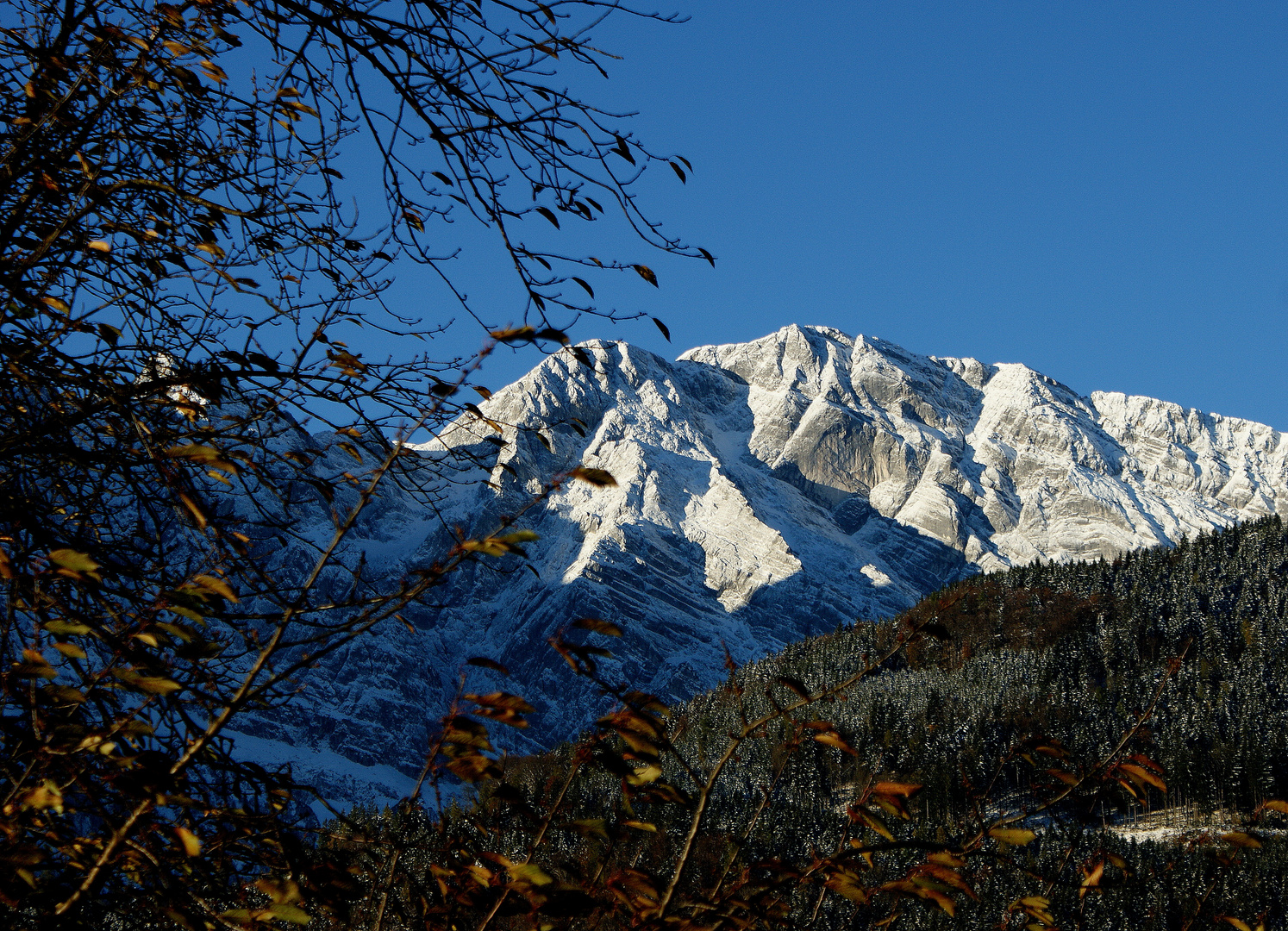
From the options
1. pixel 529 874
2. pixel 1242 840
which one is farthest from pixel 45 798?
pixel 1242 840

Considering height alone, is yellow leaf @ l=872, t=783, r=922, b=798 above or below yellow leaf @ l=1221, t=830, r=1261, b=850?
below

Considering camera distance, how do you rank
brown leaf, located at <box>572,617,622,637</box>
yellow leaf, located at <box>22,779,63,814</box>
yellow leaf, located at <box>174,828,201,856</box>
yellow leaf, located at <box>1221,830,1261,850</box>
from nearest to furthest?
yellow leaf, located at <box>174,828,201,856</box>
yellow leaf, located at <box>22,779,63,814</box>
brown leaf, located at <box>572,617,622,637</box>
yellow leaf, located at <box>1221,830,1261,850</box>

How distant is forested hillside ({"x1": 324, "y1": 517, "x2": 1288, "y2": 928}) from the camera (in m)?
2.06

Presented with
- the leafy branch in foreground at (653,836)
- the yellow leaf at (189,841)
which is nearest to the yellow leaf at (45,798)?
the yellow leaf at (189,841)

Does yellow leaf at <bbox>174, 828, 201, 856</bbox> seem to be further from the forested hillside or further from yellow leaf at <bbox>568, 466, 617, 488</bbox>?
yellow leaf at <bbox>568, 466, 617, 488</bbox>

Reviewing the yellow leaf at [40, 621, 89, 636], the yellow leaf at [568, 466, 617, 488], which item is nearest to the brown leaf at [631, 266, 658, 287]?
the yellow leaf at [568, 466, 617, 488]

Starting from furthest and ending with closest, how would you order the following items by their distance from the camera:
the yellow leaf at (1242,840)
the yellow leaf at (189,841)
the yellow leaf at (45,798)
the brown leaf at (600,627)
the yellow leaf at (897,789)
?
the yellow leaf at (1242,840) < the yellow leaf at (897,789) < the brown leaf at (600,627) < the yellow leaf at (45,798) < the yellow leaf at (189,841)

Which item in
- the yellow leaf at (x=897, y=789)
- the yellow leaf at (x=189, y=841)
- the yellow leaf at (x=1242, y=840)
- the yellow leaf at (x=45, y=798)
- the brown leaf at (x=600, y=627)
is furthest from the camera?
the yellow leaf at (x=1242, y=840)

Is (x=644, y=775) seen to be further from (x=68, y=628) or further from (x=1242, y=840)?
(x=1242, y=840)

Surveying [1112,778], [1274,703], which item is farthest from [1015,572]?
[1112,778]

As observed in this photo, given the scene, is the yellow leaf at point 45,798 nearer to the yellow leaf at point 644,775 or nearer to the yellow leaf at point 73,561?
the yellow leaf at point 73,561

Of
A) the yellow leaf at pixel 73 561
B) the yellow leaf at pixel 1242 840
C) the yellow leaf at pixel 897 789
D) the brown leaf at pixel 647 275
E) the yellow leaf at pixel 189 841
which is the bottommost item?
the yellow leaf at pixel 189 841

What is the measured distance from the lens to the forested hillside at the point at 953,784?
2.06 meters

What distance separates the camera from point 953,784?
76625 millimetres
